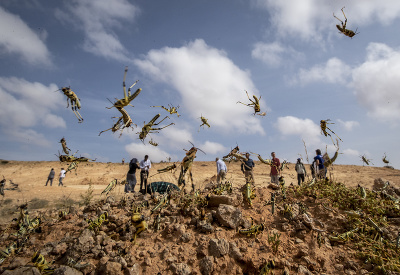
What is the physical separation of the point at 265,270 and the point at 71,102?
405 centimetres

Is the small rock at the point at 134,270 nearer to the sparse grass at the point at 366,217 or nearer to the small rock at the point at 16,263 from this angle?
the small rock at the point at 16,263

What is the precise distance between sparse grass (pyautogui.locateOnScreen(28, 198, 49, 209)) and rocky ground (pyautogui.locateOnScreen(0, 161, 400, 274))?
498 centimetres

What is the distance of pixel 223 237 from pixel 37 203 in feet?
28.7

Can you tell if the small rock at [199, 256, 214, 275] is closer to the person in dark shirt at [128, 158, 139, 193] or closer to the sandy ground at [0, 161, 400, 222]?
the person in dark shirt at [128, 158, 139, 193]

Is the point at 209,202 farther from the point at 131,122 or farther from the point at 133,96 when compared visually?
the point at 133,96

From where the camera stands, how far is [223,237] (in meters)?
3.61

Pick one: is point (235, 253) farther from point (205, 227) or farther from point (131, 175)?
point (131, 175)

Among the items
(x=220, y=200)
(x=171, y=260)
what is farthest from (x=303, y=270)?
(x=171, y=260)

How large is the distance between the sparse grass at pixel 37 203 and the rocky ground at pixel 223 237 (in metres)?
4.98

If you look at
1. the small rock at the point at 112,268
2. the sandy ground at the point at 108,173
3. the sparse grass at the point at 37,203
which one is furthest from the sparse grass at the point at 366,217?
the sandy ground at the point at 108,173

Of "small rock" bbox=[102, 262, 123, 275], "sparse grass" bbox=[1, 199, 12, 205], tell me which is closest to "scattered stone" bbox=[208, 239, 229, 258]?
"small rock" bbox=[102, 262, 123, 275]

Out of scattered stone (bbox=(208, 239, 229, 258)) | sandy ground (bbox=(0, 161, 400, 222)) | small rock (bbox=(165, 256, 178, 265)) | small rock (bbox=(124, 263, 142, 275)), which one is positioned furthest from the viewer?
sandy ground (bbox=(0, 161, 400, 222))

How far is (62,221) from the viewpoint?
4.51 m

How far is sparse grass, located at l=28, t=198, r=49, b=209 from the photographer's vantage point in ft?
28.6
